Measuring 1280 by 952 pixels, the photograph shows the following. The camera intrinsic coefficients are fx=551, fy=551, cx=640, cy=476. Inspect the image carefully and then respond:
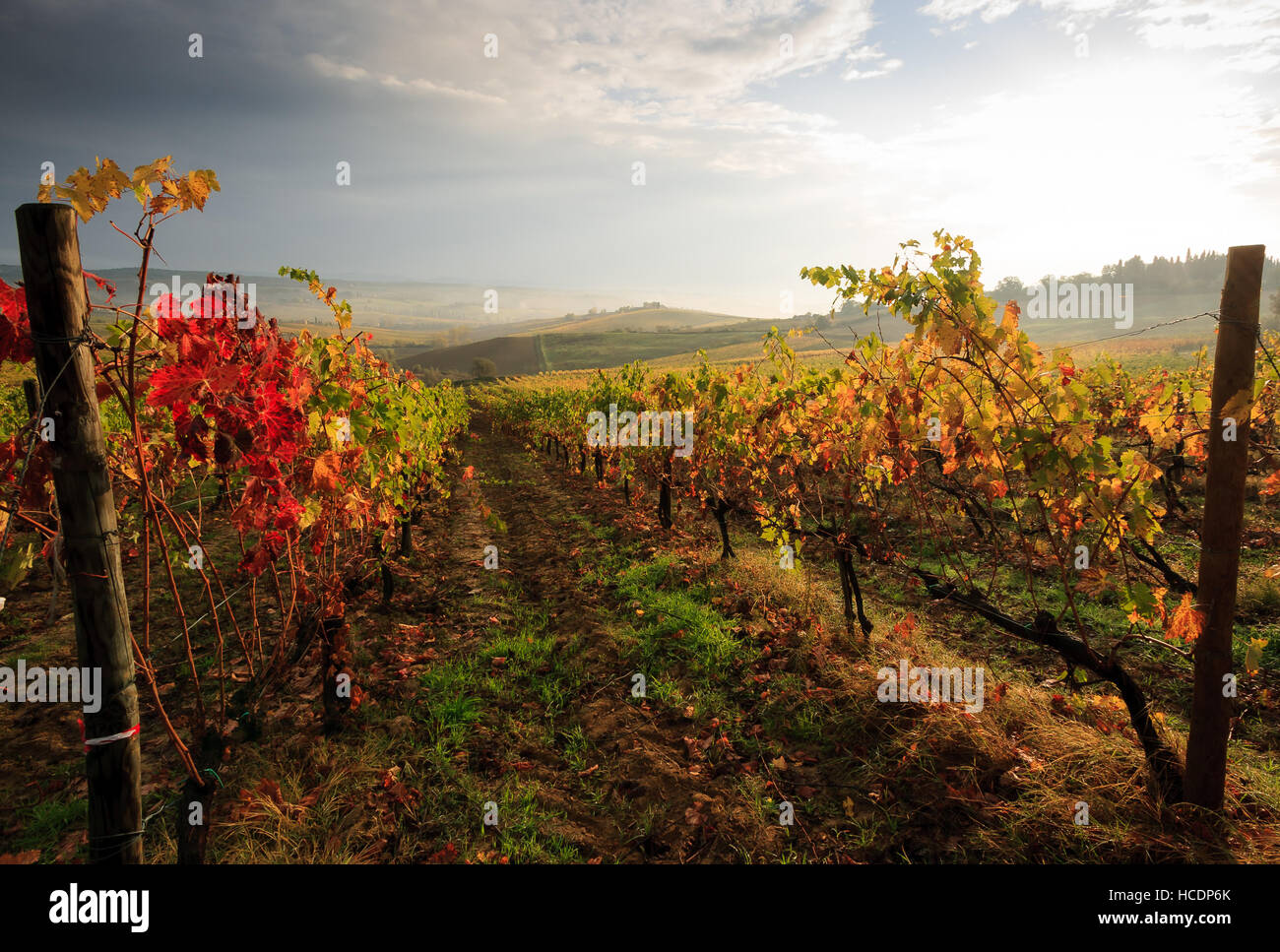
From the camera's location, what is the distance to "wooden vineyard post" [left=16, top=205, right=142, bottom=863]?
75.7 inches

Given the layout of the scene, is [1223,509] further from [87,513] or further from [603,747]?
[87,513]

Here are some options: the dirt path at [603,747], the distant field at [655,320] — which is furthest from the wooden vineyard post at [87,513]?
the distant field at [655,320]

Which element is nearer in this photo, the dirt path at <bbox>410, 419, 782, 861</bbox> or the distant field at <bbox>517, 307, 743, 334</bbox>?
the dirt path at <bbox>410, 419, 782, 861</bbox>

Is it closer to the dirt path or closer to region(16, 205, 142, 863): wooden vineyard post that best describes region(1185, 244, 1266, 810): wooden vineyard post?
the dirt path

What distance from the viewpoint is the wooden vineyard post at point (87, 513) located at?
1.92 metres

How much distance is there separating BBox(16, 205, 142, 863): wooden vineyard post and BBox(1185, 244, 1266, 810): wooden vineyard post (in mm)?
4593

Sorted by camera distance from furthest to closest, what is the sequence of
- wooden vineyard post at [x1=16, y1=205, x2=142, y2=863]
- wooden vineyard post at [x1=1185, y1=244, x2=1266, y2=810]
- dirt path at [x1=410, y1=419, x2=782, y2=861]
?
dirt path at [x1=410, y1=419, x2=782, y2=861] < wooden vineyard post at [x1=1185, y1=244, x2=1266, y2=810] < wooden vineyard post at [x1=16, y1=205, x2=142, y2=863]

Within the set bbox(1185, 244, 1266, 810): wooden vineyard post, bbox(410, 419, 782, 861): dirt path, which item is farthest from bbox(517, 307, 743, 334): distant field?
bbox(1185, 244, 1266, 810): wooden vineyard post

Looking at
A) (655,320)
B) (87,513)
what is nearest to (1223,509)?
(87,513)

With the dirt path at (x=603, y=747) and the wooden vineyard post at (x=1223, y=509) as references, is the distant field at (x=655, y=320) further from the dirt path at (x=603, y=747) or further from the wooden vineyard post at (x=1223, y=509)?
the wooden vineyard post at (x=1223, y=509)

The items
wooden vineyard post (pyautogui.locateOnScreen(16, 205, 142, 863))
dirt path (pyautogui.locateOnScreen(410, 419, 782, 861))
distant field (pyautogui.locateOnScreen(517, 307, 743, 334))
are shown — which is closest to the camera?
wooden vineyard post (pyautogui.locateOnScreen(16, 205, 142, 863))

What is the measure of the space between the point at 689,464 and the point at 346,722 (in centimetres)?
665
